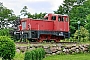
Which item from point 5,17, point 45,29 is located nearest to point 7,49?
point 45,29

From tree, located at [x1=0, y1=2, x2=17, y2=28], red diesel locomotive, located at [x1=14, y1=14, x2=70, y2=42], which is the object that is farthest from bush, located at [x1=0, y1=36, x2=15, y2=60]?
tree, located at [x1=0, y1=2, x2=17, y2=28]

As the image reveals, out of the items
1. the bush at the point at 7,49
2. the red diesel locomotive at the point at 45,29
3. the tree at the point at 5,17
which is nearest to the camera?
the bush at the point at 7,49

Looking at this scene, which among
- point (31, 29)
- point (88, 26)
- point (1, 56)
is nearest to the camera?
point (1, 56)

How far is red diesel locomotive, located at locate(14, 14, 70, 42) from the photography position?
19.8 metres

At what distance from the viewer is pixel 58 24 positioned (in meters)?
20.8

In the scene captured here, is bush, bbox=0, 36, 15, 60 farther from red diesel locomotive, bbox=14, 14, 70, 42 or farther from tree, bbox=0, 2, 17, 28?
tree, bbox=0, 2, 17, 28

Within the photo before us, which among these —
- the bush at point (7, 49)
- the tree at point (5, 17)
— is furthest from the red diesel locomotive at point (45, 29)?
the tree at point (5, 17)

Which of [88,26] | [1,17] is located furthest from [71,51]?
[1,17]

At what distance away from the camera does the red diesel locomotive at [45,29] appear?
1975 cm

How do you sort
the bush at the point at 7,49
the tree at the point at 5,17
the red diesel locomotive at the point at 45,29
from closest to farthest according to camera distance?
the bush at the point at 7,49, the red diesel locomotive at the point at 45,29, the tree at the point at 5,17

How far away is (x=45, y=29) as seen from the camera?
20312 millimetres

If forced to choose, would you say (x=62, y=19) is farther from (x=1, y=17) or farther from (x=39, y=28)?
(x=1, y=17)

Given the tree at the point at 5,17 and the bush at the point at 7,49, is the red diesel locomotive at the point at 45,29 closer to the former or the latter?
the bush at the point at 7,49

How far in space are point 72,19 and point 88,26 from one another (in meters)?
4.75
